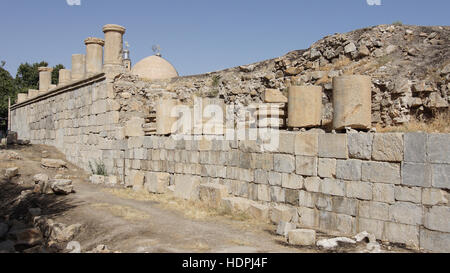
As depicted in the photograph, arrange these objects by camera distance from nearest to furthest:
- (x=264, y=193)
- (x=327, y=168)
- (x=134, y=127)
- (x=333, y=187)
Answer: (x=333, y=187) → (x=327, y=168) → (x=264, y=193) → (x=134, y=127)

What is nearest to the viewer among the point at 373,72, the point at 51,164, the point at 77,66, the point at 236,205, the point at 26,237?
the point at 26,237

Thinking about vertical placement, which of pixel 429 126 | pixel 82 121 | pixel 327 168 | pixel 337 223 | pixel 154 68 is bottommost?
pixel 337 223

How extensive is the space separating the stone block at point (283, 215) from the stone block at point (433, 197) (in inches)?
107

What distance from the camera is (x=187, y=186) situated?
1056 centimetres

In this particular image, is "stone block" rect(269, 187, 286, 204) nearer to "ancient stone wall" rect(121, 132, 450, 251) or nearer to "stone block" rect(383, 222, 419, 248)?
"ancient stone wall" rect(121, 132, 450, 251)

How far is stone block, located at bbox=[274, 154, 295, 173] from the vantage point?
27.5 feet

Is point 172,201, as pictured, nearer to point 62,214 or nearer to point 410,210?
point 62,214

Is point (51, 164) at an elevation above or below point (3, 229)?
above

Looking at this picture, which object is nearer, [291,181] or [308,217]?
[308,217]

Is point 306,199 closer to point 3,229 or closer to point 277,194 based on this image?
point 277,194

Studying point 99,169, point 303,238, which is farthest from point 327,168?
point 99,169

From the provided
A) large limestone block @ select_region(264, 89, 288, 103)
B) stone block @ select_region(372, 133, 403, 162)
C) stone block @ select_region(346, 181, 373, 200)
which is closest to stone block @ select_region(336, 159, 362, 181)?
stone block @ select_region(346, 181, 373, 200)

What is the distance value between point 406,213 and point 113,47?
12210mm

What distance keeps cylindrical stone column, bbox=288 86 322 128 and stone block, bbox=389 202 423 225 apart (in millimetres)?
2970
